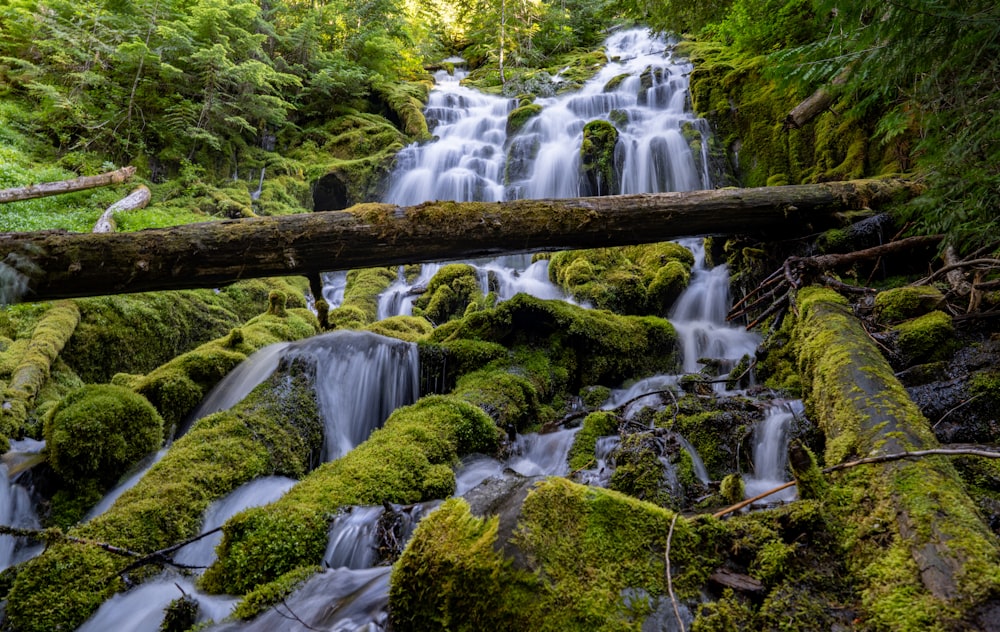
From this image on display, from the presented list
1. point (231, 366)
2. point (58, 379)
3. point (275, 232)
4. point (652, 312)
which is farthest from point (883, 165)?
point (58, 379)

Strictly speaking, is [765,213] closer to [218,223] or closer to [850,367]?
[850,367]

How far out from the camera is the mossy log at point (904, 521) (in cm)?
147

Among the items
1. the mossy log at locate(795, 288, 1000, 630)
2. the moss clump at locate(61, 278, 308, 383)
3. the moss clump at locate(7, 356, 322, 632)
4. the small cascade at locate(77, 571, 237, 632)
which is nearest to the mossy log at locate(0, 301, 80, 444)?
the moss clump at locate(61, 278, 308, 383)

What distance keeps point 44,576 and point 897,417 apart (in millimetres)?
4569

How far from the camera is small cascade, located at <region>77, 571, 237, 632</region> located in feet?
8.41

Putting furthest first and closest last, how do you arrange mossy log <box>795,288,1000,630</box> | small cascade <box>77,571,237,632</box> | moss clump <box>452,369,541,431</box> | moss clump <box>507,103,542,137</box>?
moss clump <box>507,103,542,137</box> < moss clump <box>452,369,541,431</box> < small cascade <box>77,571,237,632</box> < mossy log <box>795,288,1000,630</box>

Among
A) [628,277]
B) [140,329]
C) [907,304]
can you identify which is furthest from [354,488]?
[628,277]

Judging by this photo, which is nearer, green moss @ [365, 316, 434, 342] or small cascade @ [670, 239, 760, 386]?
small cascade @ [670, 239, 760, 386]

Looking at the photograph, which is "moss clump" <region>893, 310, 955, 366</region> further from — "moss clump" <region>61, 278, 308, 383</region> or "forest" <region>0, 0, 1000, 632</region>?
"moss clump" <region>61, 278, 308, 383</region>

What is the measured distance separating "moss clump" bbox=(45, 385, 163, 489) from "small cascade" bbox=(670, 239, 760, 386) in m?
6.35

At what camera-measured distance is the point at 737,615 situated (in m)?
1.54

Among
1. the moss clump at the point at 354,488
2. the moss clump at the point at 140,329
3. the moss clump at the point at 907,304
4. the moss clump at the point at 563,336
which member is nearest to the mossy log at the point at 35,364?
the moss clump at the point at 140,329

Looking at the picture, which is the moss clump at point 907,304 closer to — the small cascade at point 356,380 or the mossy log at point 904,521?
the mossy log at point 904,521

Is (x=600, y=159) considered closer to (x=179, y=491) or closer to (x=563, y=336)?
(x=563, y=336)
